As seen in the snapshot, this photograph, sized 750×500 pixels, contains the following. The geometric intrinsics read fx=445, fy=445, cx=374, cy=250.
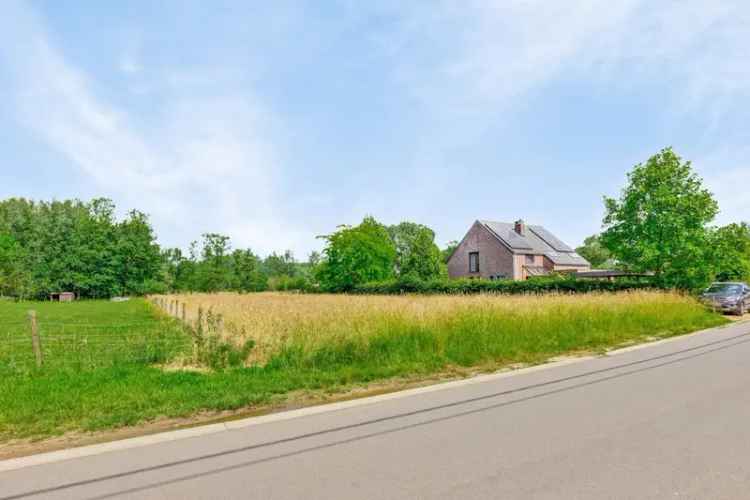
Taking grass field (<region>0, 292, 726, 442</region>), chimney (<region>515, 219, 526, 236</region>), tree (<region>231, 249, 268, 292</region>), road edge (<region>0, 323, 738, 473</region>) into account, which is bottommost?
road edge (<region>0, 323, 738, 473</region>)

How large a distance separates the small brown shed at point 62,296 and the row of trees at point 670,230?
61615 mm

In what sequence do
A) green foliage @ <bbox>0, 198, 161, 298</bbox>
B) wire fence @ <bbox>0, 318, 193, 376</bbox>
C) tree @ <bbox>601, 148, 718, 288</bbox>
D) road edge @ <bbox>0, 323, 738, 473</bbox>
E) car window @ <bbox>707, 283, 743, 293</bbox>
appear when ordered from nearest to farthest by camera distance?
road edge @ <bbox>0, 323, 738, 473</bbox> → wire fence @ <bbox>0, 318, 193, 376</bbox> → car window @ <bbox>707, 283, 743, 293</bbox> → tree @ <bbox>601, 148, 718, 288</bbox> → green foliage @ <bbox>0, 198, 161, 298</bbox>

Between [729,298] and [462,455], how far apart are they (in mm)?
22965

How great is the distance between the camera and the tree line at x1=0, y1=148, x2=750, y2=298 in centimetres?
2433

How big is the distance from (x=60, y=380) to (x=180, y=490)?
4797 millimetres

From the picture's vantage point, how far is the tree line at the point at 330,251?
79.8ft

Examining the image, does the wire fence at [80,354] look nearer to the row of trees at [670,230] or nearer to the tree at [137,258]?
the row of trees at [670,230]

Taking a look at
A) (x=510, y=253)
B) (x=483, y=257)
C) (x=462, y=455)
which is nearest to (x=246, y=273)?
(x=483, y=257)

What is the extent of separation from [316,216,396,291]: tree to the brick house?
339 inches

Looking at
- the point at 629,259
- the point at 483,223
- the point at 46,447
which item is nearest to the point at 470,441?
the point at 46,447

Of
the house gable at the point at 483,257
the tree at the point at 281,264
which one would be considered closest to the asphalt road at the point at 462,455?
the house gable at the point at 483,257

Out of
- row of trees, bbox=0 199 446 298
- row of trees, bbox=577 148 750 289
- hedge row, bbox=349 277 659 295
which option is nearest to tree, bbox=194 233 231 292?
row of trees, bbox=0 199 446 298

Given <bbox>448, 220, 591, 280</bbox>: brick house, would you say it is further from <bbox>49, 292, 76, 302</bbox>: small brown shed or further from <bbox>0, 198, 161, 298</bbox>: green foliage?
<bbox>49, 292, 76, 302</bbox>: small brown shed

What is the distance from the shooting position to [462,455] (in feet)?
13.5
